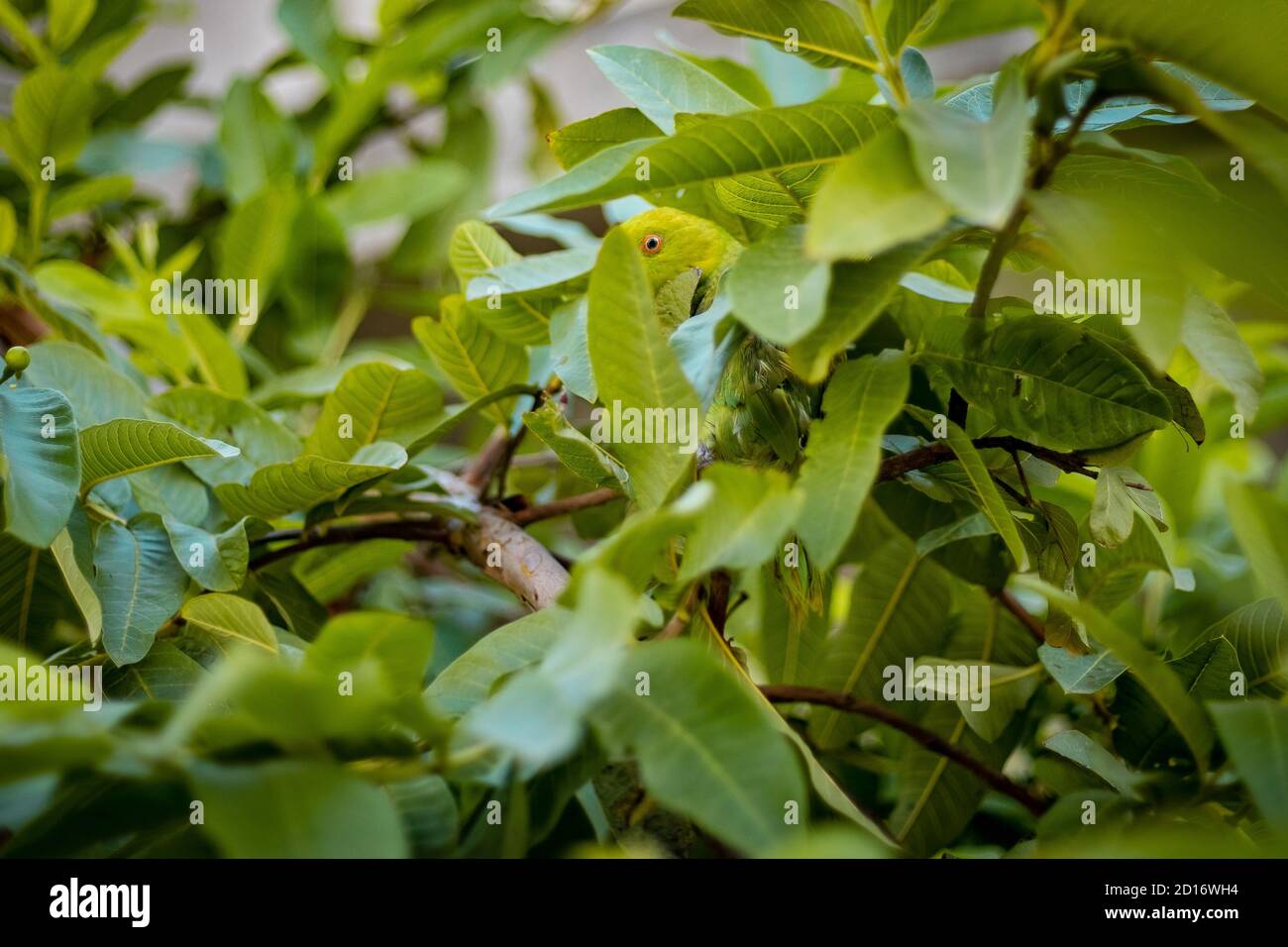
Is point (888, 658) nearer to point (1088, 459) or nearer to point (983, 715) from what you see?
point (983, 715)

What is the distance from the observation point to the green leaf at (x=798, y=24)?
43 cm

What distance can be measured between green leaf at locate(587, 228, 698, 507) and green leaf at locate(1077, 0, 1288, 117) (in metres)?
0.19

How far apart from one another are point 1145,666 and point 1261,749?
5cm

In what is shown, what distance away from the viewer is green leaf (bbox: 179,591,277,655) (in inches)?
17.9

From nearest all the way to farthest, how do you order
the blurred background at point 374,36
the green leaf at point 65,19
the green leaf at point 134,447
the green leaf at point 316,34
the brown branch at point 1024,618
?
the green leaf at point 134,447
the brown branch at point 1024,618
the green leaf at point 65,19
the green leaf at point 316,34
the blurred background at point 374,36

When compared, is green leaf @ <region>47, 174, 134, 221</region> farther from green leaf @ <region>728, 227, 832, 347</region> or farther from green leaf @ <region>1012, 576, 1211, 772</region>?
green leaf @ <region>1012, 576, 1211, 772</region>

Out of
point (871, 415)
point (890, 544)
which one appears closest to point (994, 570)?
point (890, 544)

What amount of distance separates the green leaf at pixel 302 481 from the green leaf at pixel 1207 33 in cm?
36

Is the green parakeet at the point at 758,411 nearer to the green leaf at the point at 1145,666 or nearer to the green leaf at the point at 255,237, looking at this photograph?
the green leaf at the point at 1145,666

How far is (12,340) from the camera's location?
0.79 meters

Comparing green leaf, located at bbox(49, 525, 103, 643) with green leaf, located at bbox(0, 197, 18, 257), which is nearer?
green leaf, located at bbox(49, 525, 103, 643)

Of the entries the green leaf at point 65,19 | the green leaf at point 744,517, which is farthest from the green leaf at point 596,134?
the green leaf at point 65,19

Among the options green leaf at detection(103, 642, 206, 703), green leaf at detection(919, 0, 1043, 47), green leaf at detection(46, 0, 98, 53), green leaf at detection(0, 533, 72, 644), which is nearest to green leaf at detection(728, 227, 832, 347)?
green leaf at detection(103, 642, 206, 703)

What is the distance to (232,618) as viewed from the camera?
0.46m
